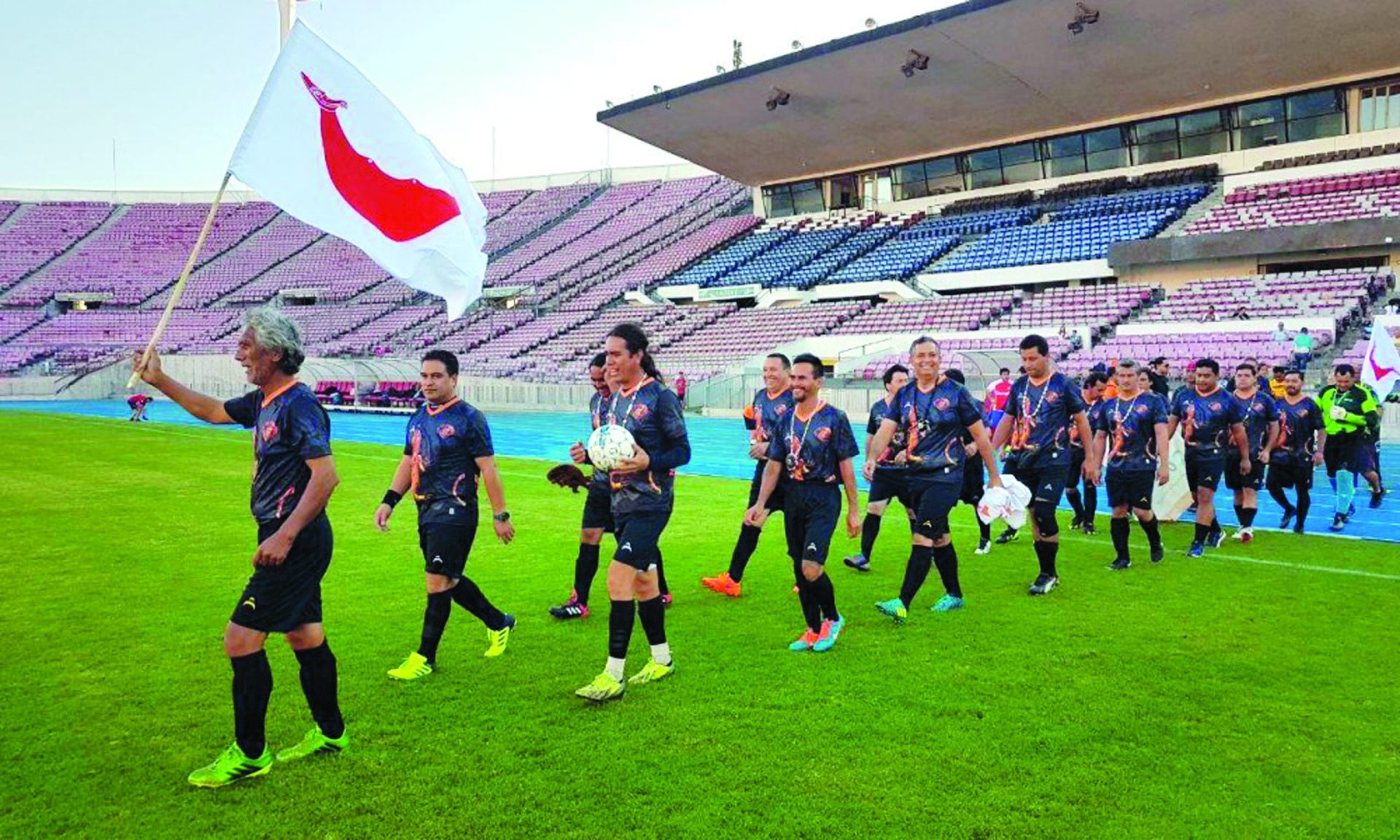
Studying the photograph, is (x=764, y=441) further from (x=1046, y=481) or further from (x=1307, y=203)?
(x=1307, y=203)

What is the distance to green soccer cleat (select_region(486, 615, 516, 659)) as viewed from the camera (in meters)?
6.29

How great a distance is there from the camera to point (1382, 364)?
13.0m

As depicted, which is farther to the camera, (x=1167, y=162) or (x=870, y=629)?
(x=1167, y=162)

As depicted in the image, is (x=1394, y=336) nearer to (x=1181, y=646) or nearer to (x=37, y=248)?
(x=1181, y=646)

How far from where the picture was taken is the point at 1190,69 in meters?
33.7

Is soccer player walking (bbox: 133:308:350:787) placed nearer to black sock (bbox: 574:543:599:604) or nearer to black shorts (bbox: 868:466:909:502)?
black sock (bbox: 574:543:599:604)

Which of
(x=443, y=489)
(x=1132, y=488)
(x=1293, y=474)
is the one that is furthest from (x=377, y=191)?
(x=1293, y=474)

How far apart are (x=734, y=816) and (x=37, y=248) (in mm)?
75412

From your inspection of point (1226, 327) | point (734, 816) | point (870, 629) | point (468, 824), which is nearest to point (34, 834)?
point (468, 824)

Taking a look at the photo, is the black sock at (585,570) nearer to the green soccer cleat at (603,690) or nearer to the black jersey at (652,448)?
the black jersey at (652,448)

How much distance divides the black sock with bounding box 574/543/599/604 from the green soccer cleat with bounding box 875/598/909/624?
6.78ft

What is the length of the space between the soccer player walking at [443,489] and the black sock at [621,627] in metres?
0.78

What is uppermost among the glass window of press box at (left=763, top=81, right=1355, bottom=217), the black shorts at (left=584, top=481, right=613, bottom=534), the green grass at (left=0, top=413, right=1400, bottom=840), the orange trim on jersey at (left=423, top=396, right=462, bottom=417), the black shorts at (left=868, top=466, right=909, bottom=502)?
the glass window of press box at (left=763, top=81, right=1355, bottom=217)

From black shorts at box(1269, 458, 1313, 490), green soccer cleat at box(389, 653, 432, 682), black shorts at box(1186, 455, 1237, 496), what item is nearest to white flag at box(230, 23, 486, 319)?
green soccer cleat at box(389, 653, 432, 682)
